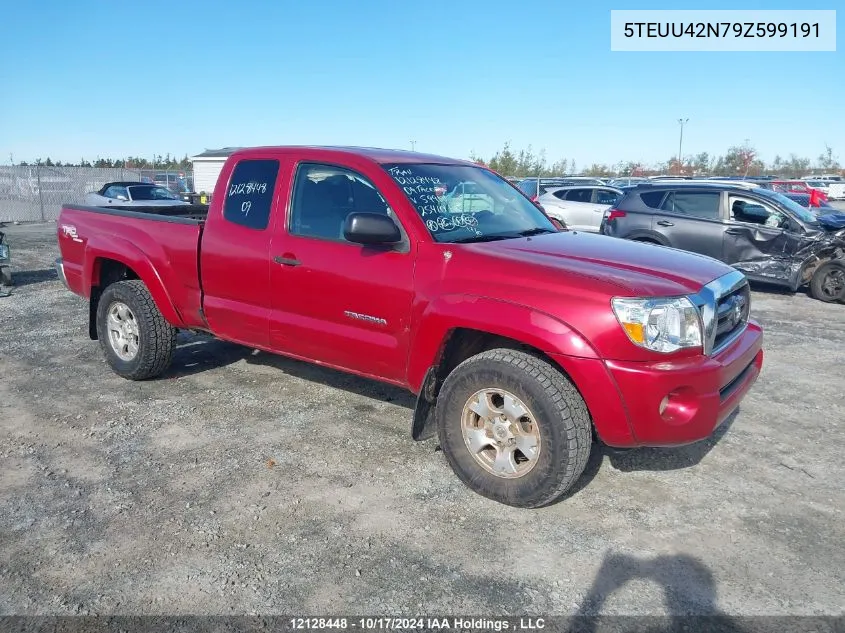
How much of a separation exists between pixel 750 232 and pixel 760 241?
19cm

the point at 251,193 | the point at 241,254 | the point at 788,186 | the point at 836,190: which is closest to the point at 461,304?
the point at 241,254

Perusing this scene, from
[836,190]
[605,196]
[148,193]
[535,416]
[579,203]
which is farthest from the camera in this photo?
[836,190]

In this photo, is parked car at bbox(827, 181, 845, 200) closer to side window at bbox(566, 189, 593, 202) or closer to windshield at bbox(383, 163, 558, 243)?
side window at bbox(566, 189, 593, 202)

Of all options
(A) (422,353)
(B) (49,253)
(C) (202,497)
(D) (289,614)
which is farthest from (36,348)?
(B) (49,253)

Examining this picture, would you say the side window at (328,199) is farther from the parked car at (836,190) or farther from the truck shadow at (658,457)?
the parked car at (836,190)

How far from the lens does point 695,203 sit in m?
10.2

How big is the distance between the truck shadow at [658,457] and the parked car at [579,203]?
1042cm

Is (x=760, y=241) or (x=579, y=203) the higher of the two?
(x=579, y=203)

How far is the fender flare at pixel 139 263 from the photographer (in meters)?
4.99

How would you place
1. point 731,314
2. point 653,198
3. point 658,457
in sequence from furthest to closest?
1. point 653,198
2. point 658,457
3. point 731,314

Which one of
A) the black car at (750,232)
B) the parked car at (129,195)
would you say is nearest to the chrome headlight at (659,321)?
the black car at (750,232)

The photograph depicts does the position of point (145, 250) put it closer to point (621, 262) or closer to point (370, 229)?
point (370, 229)

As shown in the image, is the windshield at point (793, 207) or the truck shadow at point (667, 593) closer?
the truck shadow at point (667, 593)

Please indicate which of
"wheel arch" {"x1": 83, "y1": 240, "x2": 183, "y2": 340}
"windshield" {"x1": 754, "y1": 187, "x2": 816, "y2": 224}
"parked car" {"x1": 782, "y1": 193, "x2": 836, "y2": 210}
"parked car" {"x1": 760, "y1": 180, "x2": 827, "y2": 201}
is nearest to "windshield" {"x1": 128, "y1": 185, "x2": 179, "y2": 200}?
"wheel arch" {"x1": 83, "y1": 240, "x2": 183, "y2": 340}
